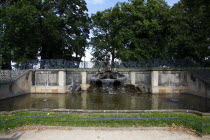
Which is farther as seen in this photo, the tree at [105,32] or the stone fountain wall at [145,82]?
the tree at [105,32]

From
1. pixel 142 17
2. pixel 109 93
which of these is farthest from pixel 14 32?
pixel 142 17

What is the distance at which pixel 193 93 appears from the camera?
18453 millimetres

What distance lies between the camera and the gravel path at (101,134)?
6.71 metres

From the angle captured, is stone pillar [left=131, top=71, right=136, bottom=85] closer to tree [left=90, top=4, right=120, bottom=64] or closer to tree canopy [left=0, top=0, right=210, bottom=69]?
tree canopy [left=0, top=0, right=210, bottom=69]

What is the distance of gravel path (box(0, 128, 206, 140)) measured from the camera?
6.71m

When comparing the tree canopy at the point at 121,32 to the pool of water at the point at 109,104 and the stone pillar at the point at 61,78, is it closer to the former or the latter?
the stone pillar at the point at 61,78

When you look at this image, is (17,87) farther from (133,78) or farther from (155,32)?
(155,32)

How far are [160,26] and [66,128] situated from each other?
29.6 meters

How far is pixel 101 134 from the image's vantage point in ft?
23.2

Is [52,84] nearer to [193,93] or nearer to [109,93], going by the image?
[109,93]

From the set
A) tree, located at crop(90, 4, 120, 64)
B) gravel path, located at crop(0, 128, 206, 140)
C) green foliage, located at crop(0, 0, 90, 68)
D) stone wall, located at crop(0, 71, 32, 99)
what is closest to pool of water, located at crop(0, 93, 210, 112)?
stone wall, located at crop(0, 71, 32, 99)

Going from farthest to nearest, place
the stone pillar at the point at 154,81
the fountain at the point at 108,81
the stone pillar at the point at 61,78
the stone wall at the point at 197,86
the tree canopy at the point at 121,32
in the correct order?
the tree canopy at the point at 121,32 < the stone pillar at the point at 61,78 < the stone pillar at the point at 154,81 < the fountain at the point at 108,81 < the stone wall at the point at 197,86

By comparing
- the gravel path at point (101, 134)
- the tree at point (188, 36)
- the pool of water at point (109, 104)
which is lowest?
the gravel path at point (101, 134)

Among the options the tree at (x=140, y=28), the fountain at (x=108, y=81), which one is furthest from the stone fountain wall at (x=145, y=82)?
the tree at (x=140, y=28)
